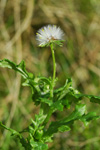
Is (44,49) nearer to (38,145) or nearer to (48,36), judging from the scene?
(48,36)

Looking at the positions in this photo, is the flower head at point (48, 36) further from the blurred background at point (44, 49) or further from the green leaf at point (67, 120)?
the blurred background at point (44, 49)

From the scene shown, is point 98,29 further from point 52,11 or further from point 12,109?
point 12,109

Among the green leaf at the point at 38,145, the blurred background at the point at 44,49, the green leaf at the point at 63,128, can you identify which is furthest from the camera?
Result: the blurred background at the point at 44,49

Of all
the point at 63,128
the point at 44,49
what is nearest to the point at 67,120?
the point at 63,128

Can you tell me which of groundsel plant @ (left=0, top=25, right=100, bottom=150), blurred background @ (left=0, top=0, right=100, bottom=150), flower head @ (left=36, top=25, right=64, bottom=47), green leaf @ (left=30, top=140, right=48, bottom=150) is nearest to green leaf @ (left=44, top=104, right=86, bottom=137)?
groundsel plant @ (left=0, top=25, right=100, bottom=150)

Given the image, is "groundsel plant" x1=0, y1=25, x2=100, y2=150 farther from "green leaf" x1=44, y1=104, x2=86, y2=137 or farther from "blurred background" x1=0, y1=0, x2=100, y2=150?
"blurred background" x1=0, y1=0, x2=100, y2=150

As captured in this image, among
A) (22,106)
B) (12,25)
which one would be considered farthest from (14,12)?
(22,106)

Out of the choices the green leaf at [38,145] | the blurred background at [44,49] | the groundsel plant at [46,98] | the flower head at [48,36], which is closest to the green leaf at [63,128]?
the groundsel plant at [46,98]

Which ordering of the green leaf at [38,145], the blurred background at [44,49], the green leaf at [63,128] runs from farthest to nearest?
the blurred background at [44,49]
the green leaf at [63,128]
the green leaf at [38,145]

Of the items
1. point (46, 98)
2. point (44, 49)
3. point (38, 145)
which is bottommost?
point (38, 145)
